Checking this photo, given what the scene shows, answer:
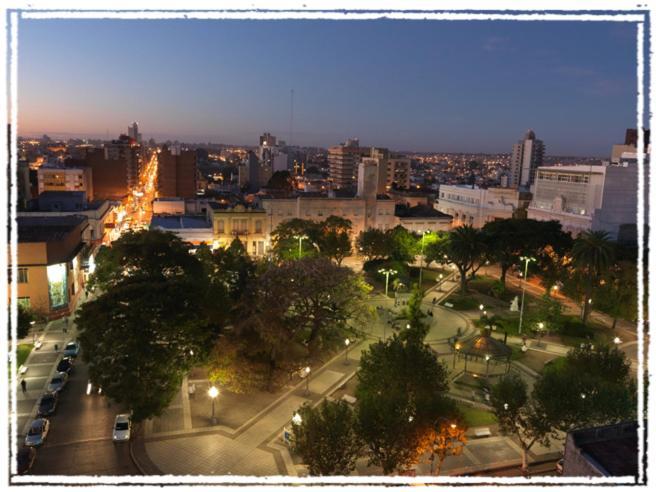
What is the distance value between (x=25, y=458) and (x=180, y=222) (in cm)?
4286

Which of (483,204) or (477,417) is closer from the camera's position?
(477,417)

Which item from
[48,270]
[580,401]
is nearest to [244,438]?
[580,401]

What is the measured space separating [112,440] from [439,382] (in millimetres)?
15402

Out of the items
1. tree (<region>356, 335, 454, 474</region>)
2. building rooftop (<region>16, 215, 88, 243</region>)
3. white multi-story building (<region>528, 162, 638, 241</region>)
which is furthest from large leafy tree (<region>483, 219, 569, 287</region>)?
building rooftop (<region>16, 215, 88, 243</region>)

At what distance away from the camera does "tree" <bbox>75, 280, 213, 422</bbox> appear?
2255 cm

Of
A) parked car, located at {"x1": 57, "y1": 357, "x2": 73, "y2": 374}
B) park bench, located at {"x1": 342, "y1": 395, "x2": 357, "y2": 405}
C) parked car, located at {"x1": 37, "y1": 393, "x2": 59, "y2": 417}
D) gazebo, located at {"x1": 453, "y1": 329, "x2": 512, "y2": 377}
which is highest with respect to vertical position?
gazebo, located at {"x1": 453, "y1": 329, "x2": 512, "y2": 377}

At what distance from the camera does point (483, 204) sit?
81188mm

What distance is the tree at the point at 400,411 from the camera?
18.7m

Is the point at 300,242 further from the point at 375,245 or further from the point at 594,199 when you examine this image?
the point at 594,199

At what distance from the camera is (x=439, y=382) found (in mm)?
24531

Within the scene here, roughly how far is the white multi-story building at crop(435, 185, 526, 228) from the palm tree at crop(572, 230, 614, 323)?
36.9m

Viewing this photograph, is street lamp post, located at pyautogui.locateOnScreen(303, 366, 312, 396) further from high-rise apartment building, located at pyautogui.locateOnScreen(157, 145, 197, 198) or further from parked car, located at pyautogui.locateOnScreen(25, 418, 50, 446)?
high-rise apartment building, located at pyautogui.locateOnScreen(157, 145, 197, 198)
